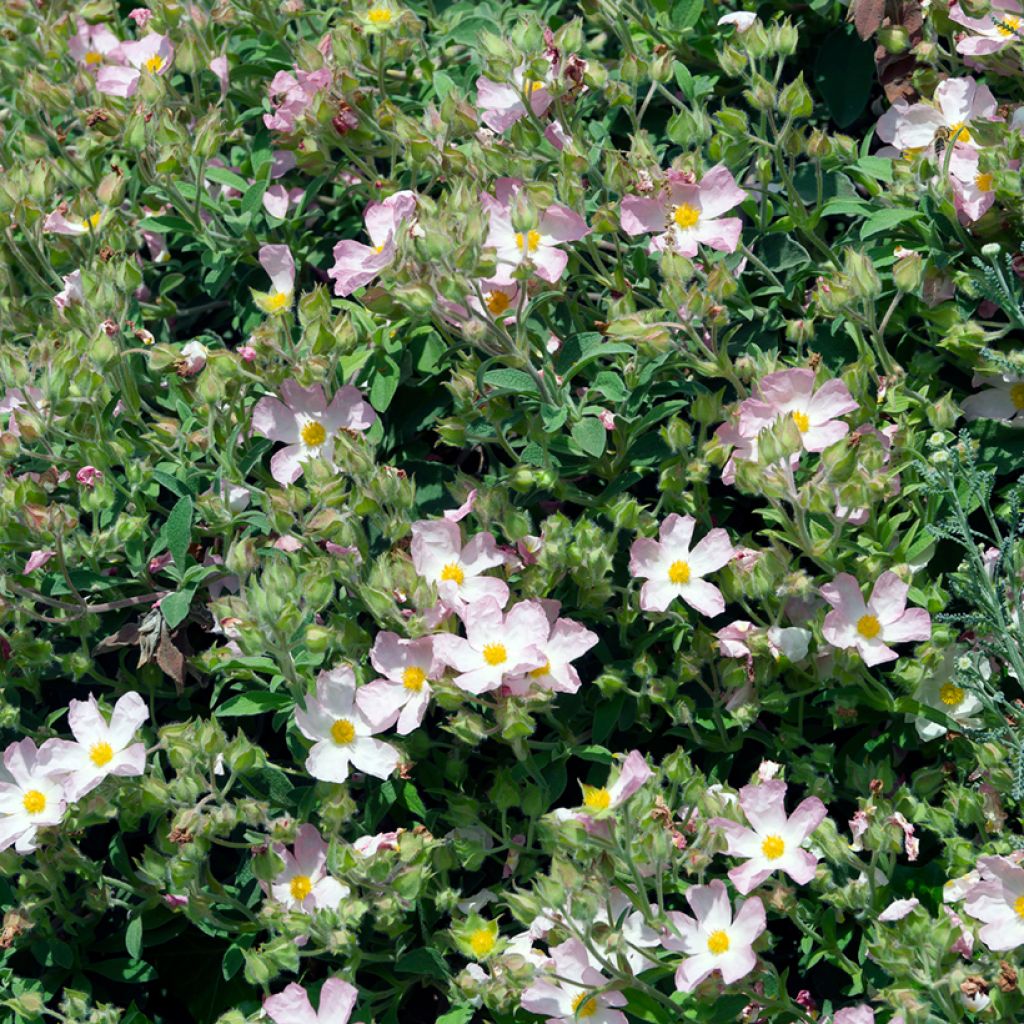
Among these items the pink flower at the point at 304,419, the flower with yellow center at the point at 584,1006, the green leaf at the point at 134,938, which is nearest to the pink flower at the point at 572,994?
the flower with yellow center at the point at 584,1006

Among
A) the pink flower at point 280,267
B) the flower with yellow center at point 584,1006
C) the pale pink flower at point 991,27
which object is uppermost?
the pale pink flower at point 991,27

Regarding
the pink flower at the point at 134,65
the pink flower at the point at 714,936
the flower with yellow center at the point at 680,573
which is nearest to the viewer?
the pink flower at the point at 714,936

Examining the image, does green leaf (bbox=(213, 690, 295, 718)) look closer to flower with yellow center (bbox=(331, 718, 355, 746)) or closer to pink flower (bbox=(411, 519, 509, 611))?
flower with yellow center (bbox=(331, 718, 355, 746))

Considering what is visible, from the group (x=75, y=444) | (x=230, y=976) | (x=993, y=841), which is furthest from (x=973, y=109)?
(x=230, y=976)

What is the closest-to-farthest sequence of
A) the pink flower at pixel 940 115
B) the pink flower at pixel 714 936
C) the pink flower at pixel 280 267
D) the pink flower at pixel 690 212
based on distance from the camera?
the pink flower at pixel 714 936, the pink flower at pixel 690 212, the pink flower at pixel 940 115, the pink flower at pixel 280 267

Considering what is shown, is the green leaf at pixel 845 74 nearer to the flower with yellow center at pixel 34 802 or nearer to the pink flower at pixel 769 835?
the pink flower at pixel 769 835

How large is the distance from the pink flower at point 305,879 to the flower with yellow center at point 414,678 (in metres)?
0.28

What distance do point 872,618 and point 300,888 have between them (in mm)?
970

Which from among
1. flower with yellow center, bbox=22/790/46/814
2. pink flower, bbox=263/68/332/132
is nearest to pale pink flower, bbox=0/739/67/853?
flower with yellow center, bbox=22/790/46/814

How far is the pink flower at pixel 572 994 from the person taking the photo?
2.10 meters

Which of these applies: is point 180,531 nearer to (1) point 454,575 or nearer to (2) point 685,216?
(1) point 454,575

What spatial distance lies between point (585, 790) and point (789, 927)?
603mm

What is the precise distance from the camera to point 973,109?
8.32ft

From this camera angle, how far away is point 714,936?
2.08 m
